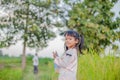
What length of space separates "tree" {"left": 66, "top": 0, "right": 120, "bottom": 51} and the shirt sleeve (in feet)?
61.8

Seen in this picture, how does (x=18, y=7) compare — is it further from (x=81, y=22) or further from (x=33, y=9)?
(x=81, y=22)

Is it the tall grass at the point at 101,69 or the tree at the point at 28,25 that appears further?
the tree at the point at 28,25

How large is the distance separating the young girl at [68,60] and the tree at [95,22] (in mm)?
18752

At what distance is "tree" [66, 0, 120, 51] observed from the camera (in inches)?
967

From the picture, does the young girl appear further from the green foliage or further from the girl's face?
the green foliage

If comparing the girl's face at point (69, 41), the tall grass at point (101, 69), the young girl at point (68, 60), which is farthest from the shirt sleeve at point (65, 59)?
the tall grass at point (101, 69)

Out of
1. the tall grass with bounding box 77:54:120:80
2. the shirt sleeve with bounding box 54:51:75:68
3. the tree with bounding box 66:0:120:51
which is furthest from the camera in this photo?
the tree with bounding box 66:0:120:51

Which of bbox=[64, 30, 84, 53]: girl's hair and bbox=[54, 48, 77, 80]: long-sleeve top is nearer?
bbox=[54, 48, 77, 80]: long-sleeve top

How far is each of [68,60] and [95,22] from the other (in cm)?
2047

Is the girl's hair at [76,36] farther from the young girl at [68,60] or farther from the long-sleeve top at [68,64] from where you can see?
the long-sleeve top at [68,64]

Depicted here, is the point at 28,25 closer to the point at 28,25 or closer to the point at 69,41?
the point at 28,25

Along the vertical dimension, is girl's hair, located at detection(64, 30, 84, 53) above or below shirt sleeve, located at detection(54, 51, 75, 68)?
above

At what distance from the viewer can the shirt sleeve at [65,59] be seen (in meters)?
4.88

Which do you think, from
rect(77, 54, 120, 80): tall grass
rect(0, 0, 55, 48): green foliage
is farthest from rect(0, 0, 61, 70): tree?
rect(77, 54, 120, 80): tall grass
